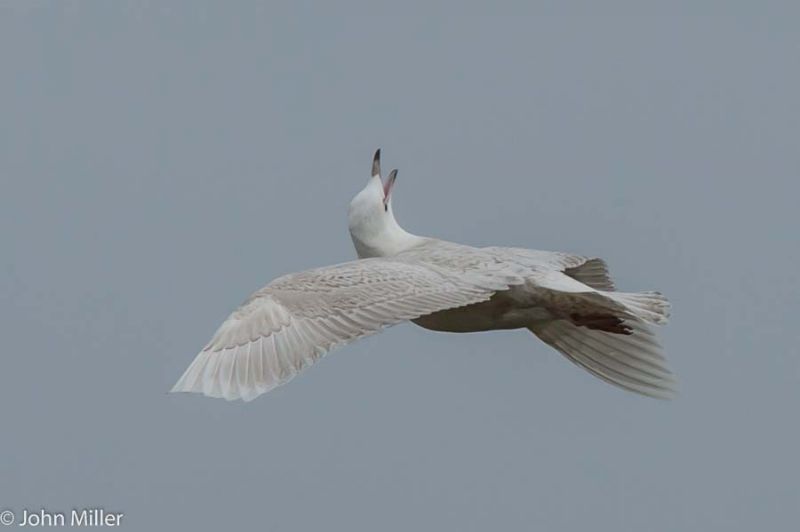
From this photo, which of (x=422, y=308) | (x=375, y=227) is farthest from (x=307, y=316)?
(x=375, y=227)

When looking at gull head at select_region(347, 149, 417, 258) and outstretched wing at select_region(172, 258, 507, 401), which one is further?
gull head at select_region(347, 149, 417, 258)

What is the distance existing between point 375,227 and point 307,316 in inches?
98.0

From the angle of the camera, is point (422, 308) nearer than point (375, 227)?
Yes

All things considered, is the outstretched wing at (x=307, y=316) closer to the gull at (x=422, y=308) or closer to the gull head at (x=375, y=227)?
the gull at (x=422, y=308)

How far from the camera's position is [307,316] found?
1507 cm

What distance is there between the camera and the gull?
14836 millimetres

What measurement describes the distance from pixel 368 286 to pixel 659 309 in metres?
1.98

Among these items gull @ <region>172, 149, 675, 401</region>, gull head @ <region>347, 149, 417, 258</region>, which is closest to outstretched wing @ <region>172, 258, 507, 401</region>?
gull @ <region>172, 149, 675, 401</region>

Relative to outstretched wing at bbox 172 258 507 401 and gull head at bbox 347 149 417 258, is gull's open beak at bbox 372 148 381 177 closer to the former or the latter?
gull head at bbox 347 149 417 258

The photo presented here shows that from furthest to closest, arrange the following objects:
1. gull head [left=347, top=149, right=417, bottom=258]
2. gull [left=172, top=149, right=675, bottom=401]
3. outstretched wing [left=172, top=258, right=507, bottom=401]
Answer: gull head [left=347, top=149, right=417, bottom=258]
gull [left=172, top=149, right=675, bottom=401]
outstretched wing [left=172, top=258, right=507, bottom=401]

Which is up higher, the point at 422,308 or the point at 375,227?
the point at 375,227

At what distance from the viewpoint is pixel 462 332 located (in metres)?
16.4

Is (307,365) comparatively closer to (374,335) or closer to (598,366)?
(374,335)

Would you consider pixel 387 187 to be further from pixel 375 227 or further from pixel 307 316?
pixel 307 316
